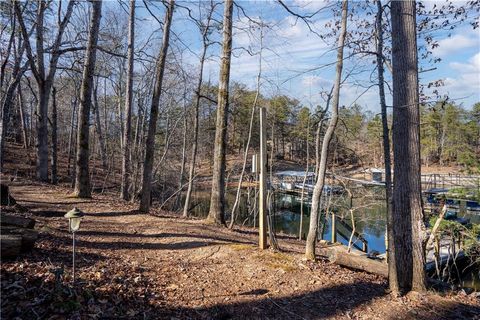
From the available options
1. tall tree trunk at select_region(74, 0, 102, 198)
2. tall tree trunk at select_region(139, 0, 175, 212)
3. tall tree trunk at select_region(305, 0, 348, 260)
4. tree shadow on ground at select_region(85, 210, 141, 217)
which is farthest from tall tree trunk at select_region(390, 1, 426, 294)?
tall tree trunk at select_region(74, 0, 102, 198)

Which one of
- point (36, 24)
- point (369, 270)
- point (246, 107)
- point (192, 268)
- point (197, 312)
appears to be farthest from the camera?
point (246, 107)

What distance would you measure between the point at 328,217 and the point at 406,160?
11.0 m

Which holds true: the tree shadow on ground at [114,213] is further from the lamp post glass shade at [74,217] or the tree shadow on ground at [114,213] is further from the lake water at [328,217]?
the lake water at [328,217]

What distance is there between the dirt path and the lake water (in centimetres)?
823

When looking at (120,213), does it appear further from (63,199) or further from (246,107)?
(246,107)

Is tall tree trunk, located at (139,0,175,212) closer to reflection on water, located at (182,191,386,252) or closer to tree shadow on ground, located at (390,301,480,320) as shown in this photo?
tree shadow on ground, located at (390,301,480,320)

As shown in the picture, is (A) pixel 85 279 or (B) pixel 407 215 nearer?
→ (A) pixel 85 279

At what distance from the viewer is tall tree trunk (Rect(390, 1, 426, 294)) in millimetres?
4000

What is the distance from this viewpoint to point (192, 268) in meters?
4.27

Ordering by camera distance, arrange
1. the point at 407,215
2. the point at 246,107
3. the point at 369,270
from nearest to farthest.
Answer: the point at 407,215 → the point at 369,270 → the point at 246,107

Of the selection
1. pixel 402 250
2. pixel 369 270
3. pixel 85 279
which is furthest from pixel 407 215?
pixel 85 279

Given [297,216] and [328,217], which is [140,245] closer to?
[328,217]

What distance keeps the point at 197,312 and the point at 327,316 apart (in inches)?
53.7

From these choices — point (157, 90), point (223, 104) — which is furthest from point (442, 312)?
point (157, 90)
